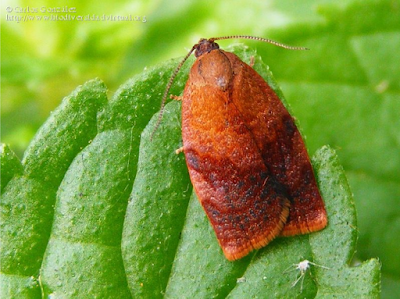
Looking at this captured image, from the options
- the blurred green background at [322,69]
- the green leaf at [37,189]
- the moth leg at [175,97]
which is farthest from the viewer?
the blurred green background at [322,69]

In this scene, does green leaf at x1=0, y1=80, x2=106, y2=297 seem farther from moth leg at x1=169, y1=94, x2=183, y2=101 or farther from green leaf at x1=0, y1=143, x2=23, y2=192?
moth leg at x1=169, y1=94, x2=183, y2=101

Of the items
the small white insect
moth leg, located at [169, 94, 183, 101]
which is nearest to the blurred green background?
moth leg, located at [169, 94, 183, 101]

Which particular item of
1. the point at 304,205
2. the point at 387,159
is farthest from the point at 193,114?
the point at 387,159

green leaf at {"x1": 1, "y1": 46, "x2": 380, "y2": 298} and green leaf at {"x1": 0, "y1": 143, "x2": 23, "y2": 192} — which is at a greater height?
Answer: green leaf at {"x1": 0, "y1": 143, "x2": 23, "y2": 192}

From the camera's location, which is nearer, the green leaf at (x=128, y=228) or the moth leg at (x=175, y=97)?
the green leaf at (x=128, y=228)

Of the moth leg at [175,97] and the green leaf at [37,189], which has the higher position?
the moth leg at [175,97]

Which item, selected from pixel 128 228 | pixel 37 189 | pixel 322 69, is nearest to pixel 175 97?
pixel 128 228

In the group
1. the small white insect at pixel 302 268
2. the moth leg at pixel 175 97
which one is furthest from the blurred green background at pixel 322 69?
the small white insect at pixel 302 268

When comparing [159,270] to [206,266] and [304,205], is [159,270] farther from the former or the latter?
[304,205]

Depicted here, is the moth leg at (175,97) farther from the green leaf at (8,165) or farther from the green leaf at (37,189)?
the green leaf at (8,165)
